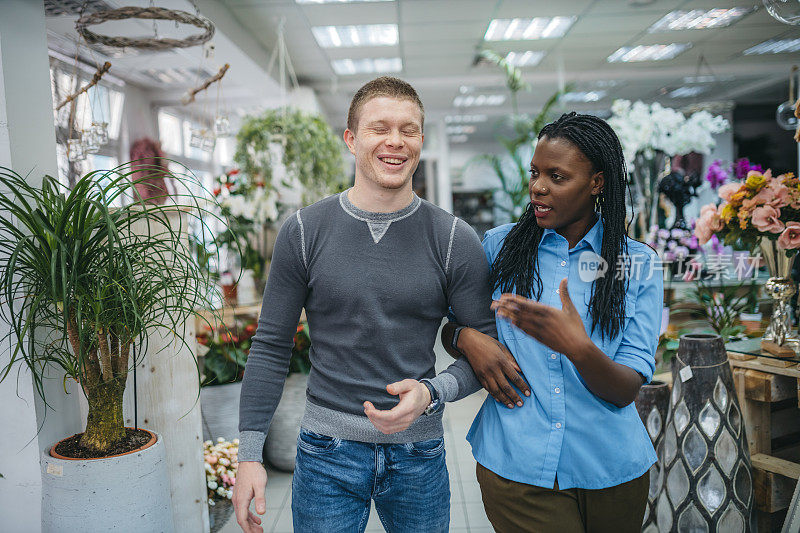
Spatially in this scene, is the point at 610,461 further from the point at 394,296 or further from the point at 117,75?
the point at 117,75

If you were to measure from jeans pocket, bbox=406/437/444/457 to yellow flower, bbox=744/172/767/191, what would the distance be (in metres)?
1.57

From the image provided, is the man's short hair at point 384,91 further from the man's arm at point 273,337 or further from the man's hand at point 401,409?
the man's hand at point 401,409

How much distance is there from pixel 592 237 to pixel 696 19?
18.5ft

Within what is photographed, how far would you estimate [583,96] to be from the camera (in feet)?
30.8

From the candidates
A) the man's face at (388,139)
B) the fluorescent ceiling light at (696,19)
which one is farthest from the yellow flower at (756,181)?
the fluorescent ceiling light at (696,19)

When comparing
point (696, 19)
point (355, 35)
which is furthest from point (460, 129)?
point (696, 19)

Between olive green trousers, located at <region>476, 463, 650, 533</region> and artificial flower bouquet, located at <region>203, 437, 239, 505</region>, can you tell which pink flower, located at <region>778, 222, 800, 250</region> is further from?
artificial flower bouquet, located at <region>203, 437, 239, 505</region>

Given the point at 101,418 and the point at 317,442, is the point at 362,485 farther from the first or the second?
the point at 101,418

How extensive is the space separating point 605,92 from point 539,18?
156 inches

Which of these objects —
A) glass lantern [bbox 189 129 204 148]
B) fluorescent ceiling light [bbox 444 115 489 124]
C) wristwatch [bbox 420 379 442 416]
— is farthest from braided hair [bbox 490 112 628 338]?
fluorescent ceiling light [bbox 444 115 489 124]

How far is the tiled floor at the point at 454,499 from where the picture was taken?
254cm

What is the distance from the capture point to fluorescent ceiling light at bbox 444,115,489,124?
10.6 metres

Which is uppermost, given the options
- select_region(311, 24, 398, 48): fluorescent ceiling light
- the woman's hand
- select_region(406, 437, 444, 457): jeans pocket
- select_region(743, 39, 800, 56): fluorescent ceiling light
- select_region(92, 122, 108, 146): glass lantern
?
select_region(311, 24, 398, 48): fluorescent ceiling light

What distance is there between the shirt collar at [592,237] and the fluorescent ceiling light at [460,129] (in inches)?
423
